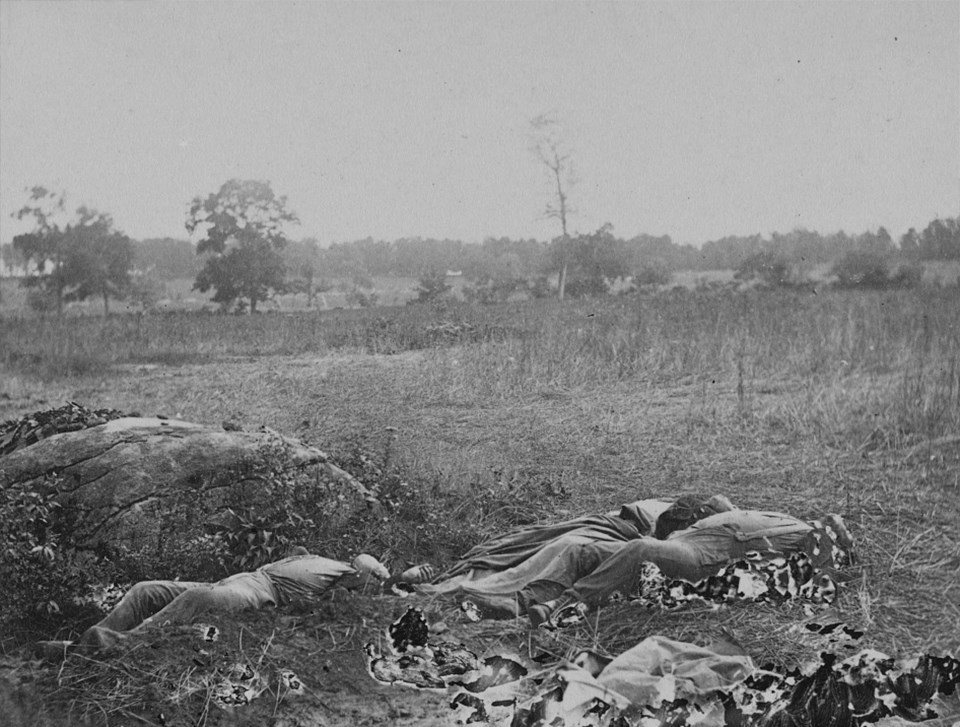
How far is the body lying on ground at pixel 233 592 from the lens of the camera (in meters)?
3.55

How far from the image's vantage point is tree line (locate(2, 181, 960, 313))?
16.6 feet

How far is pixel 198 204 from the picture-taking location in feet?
16.8

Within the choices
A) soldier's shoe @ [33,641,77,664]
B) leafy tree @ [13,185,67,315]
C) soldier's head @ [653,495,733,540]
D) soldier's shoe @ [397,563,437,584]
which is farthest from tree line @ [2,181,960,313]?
soldier's shoe @ [33,641,77,664]

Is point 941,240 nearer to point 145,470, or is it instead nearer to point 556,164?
point 556,164

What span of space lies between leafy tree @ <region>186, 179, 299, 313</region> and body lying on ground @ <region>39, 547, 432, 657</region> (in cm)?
171

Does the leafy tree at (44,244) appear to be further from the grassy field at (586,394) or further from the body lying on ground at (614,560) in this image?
the body lying on ground at (614,560)

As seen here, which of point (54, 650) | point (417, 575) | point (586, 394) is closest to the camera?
point (54, 650)

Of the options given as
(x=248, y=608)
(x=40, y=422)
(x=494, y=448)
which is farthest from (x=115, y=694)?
(x=494, y=448)

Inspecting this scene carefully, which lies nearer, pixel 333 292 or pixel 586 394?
pixel 333 292

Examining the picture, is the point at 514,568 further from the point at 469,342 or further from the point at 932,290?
the point at 932,290

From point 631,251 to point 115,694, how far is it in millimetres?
3784

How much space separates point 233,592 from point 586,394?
9.66 ft

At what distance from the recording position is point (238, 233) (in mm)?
5129

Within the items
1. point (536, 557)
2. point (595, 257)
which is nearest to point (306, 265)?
point (595, 257)
